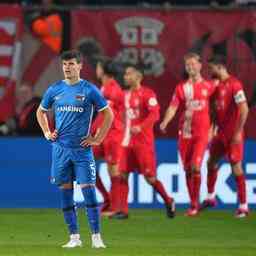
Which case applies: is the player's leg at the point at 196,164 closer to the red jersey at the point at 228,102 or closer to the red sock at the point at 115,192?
the red jersey at the point at 228,102

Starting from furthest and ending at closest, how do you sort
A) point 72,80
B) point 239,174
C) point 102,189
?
1. point 102,189
2. point 239,174
3. point 72,80

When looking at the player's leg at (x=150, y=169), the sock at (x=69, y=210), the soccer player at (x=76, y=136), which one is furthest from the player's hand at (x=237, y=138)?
the sock at (x=69, y=210)

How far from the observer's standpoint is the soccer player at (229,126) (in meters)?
16.3

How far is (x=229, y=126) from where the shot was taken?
54.5 feet

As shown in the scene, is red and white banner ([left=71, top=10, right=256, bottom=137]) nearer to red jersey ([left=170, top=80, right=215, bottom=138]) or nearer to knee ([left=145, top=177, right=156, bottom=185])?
red jersey ([left=170, top=80, right=215, bottom=138])

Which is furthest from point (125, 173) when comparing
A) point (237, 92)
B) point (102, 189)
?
point (237, 92)

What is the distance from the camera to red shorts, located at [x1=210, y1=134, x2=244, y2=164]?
650 inches

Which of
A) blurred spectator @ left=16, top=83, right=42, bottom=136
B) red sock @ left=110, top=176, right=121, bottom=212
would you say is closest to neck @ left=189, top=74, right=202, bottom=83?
red sock @ left=110, top=176, right=121, bottom=212

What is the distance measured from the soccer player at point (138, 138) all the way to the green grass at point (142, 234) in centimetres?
37

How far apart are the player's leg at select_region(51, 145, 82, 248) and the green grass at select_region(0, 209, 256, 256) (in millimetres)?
199

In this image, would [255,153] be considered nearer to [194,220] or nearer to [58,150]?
[194,220]

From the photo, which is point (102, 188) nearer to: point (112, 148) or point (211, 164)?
point (112, 148)

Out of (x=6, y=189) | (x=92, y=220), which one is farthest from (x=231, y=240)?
(x=6, y=189)

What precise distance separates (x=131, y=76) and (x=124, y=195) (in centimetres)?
154
